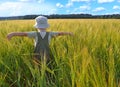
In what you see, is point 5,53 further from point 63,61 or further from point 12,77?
point 63,61

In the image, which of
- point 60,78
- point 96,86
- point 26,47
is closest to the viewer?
point 96,86

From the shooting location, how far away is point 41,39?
7.63ft

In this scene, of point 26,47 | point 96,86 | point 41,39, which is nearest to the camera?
point 96,86

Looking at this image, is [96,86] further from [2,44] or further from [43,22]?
[43,22]

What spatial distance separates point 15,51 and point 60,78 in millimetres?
616

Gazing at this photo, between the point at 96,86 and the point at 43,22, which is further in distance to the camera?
the point at 43,22

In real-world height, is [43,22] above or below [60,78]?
above

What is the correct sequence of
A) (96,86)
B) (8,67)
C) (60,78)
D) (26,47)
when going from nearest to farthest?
(96,86) → (60,78) → (8,67) → (26,47)

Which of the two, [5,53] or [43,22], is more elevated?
[43,22]

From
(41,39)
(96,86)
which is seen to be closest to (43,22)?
(41,39)

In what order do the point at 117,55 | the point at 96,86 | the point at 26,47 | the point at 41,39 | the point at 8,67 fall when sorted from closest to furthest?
1. the point at 96,86
2. the point at 8,67
3. the point at 117,55
4. the point at 26,47
5. the point at 41,39

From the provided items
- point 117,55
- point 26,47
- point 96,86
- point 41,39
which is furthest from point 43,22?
point 96,86

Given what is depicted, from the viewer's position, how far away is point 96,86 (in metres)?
1.06

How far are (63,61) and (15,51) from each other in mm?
406
